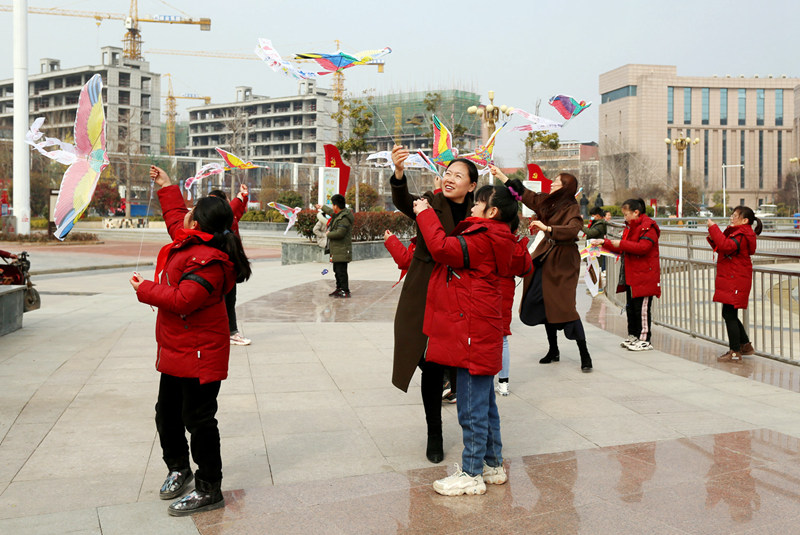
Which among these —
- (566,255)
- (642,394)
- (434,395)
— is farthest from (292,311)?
(434,395)

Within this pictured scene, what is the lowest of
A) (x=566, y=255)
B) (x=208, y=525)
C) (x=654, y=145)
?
(x=208, y=525)

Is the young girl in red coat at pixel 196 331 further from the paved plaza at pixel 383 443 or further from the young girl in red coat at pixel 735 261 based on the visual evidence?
the young girl in red coat at pixel 735 261

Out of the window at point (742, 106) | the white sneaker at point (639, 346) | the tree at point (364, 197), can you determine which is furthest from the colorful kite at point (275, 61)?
the window at point (742, 106)

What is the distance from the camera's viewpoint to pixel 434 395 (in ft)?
15.1

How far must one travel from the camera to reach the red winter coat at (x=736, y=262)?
7.51m

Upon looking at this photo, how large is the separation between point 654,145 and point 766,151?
25.4m

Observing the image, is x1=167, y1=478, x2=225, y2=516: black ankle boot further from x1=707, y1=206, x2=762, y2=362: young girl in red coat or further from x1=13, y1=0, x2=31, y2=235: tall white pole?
x1=13, y1=0, x2=31, y2=235: tall white pole

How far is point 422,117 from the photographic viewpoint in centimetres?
3142

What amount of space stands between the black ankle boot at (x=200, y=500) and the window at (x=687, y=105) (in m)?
131

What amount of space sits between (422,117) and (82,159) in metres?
27.8

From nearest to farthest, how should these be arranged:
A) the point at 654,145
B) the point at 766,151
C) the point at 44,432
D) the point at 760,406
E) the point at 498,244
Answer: the point at 498,244
the point at 44,432
the point at 760,406
the point at 654,145
the point at 766,151

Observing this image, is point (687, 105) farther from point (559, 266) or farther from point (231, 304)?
point (231, 304)

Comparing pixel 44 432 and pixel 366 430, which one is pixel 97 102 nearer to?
pixel 44 432

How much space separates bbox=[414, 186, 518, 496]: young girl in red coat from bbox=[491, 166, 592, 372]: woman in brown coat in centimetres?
276
